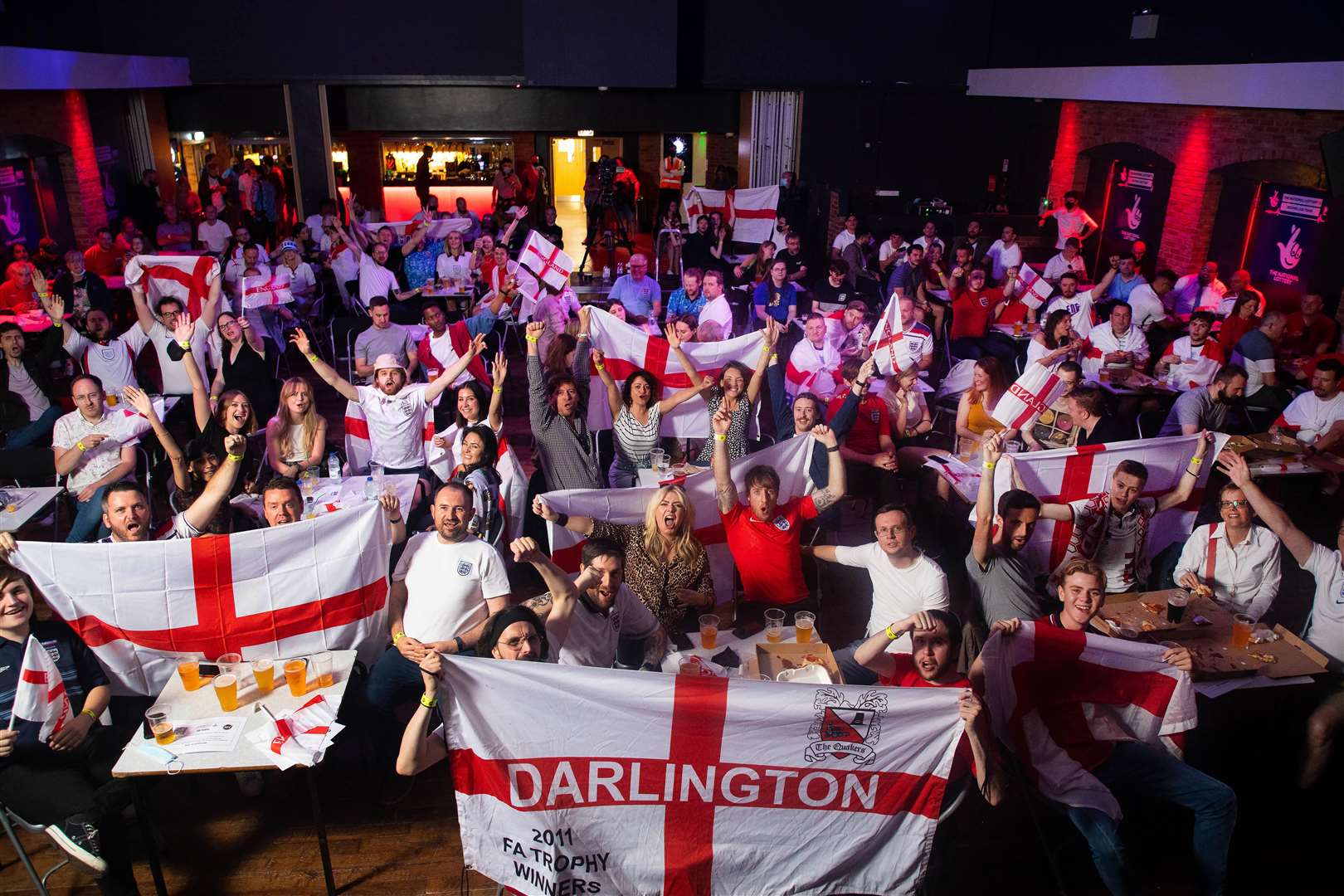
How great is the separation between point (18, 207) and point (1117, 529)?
1230 centimetres

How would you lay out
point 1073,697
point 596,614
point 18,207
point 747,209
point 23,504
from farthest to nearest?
point 747,209 < point 18,207 < point 23,504 < point 596,614 < point 1073,697

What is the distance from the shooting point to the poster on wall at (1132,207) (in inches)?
517

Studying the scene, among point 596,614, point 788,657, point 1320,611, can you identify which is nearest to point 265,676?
point 596,614

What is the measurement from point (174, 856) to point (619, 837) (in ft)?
6.71

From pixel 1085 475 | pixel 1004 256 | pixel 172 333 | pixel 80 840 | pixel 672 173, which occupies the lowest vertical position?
pixel 80 840

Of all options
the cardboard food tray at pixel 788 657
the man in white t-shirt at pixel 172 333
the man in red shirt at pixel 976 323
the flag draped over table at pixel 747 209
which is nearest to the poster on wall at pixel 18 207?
the man in white t-shirt at pixel 172 333

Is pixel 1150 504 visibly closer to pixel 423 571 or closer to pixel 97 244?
pixel 423 571

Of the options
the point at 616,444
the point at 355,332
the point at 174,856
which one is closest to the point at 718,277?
the point at 616,444

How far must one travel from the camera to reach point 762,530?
4922 millimetres

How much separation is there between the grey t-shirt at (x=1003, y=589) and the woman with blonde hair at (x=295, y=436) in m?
3.83

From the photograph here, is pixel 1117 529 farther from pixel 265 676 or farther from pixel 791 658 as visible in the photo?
pixel 265 676

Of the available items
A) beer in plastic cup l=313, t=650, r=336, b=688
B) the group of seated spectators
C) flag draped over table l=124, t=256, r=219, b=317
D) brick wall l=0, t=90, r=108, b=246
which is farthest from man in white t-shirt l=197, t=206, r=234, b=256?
beer in plastic cup l=313, t=650, r=336, b=688

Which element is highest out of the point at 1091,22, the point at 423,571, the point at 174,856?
the point at 1091,22

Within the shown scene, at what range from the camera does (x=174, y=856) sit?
405 centimetres
